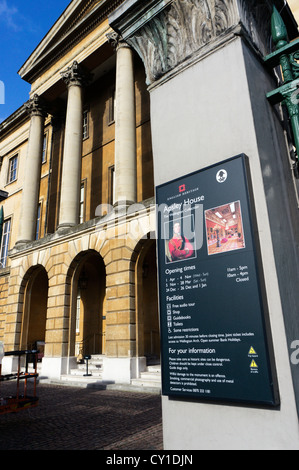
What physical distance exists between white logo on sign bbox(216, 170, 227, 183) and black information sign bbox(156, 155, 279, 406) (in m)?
0.01

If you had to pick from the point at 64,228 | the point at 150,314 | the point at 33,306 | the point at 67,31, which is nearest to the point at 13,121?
the point at 67,31

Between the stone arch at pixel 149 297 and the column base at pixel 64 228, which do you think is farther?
the column base at pixel 64 228

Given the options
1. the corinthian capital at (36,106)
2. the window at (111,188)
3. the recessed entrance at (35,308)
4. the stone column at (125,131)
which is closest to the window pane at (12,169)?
the corinthian capital at (36,106)

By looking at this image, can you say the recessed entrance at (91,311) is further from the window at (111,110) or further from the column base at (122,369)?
the window at (111,110)

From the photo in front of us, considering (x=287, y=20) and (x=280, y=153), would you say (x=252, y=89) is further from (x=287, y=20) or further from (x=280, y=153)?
(x=287, y=20)

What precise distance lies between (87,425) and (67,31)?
73.8 feet

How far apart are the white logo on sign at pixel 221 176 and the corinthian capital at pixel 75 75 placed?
766 inches

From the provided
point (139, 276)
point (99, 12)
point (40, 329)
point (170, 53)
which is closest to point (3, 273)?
point (40, 329)

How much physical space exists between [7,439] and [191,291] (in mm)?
5075

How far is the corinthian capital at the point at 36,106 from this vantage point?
23.1m

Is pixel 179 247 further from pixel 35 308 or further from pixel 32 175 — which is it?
pixel 32 175

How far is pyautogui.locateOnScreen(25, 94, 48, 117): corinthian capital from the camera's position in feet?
75.9

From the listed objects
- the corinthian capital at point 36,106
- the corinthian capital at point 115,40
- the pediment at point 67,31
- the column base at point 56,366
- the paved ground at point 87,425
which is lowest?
the paved ground at point 87,425

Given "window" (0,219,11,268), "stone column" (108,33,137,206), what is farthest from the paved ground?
"window" (0,219,11,268)
